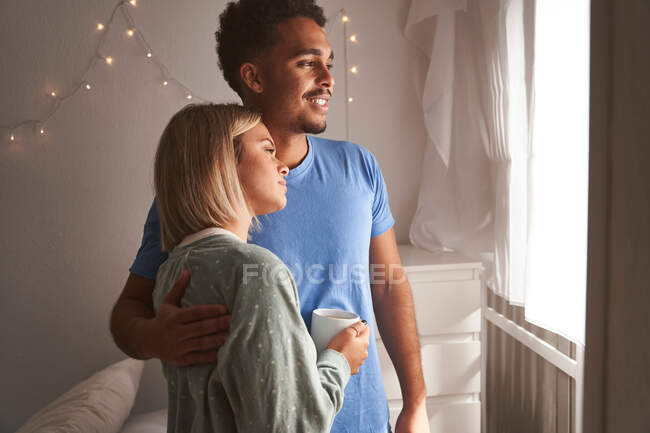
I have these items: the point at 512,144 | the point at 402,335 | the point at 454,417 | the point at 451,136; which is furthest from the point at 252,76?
the point at 454,417

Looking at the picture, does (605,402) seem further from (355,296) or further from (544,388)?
(544,388)

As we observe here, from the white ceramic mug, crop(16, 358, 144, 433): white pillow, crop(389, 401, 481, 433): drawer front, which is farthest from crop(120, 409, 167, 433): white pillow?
the white ceramic mug

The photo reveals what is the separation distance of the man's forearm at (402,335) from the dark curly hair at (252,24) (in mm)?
623

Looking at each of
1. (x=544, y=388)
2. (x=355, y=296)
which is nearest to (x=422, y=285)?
(x=544, y=388)

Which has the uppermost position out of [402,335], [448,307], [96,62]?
[96,62]

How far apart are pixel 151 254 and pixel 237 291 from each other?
15.2 inches

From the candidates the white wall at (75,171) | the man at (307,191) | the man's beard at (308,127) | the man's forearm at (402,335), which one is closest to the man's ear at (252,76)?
the man at (307,191)

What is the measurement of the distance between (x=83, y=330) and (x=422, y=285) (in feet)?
5.17

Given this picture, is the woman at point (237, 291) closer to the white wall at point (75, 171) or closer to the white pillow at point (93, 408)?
the white pillow at point (93, 408)

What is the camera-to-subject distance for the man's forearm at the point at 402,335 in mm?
1048

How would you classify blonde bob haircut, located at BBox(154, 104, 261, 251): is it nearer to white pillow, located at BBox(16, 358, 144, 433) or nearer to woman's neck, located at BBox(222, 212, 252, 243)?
woman's neck, located at BBox(222, 212, 252, 243)

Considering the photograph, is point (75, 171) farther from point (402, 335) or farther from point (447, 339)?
point (447, 339)

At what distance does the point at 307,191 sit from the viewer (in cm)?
94

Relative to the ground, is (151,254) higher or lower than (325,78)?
lower
